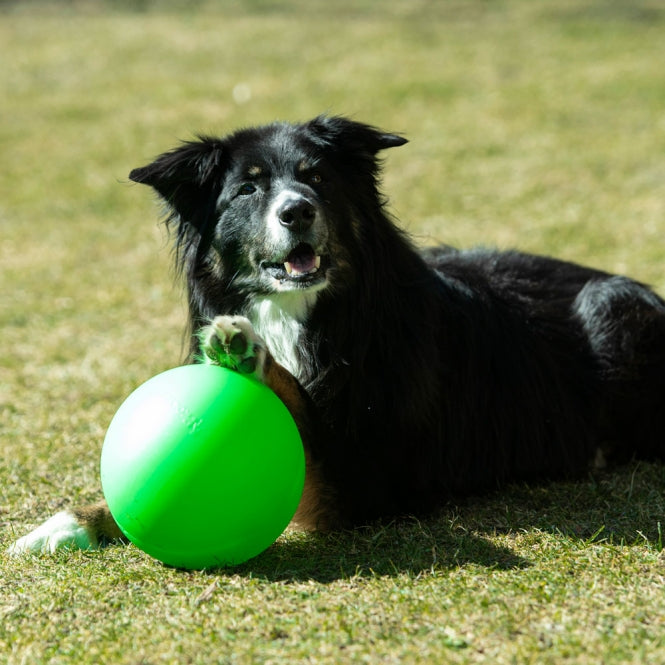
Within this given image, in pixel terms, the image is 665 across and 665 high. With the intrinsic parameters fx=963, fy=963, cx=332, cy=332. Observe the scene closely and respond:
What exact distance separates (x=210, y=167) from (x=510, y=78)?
1220 centimetres

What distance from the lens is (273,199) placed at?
4.27m

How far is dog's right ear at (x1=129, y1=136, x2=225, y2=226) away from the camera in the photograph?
4.33 metres

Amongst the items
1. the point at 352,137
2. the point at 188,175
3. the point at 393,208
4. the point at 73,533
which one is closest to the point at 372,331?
the point at 352,137

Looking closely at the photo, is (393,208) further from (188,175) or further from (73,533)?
(73,533)

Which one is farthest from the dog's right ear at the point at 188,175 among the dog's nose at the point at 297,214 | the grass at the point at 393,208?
the grass at the point at 393,208

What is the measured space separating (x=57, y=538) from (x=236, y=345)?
1199mm

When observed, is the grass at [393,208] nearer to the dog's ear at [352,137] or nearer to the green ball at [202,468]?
the green ball at [202,468]

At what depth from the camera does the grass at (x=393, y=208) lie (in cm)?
339

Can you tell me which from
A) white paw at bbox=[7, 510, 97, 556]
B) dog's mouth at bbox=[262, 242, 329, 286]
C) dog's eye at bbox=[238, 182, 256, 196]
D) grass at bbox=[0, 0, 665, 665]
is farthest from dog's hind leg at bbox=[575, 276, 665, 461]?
white paw at bbox=[7, 510, 97, 556]

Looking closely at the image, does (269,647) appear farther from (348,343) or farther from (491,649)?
(348,343)

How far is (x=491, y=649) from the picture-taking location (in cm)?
317

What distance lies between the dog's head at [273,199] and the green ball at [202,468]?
697 millimetres

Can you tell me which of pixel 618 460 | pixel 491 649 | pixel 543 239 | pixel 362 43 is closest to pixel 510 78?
pixel 362 43

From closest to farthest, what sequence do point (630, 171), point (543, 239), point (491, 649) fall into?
point (491, 649) < point (543, 239) < point (630, 171)
